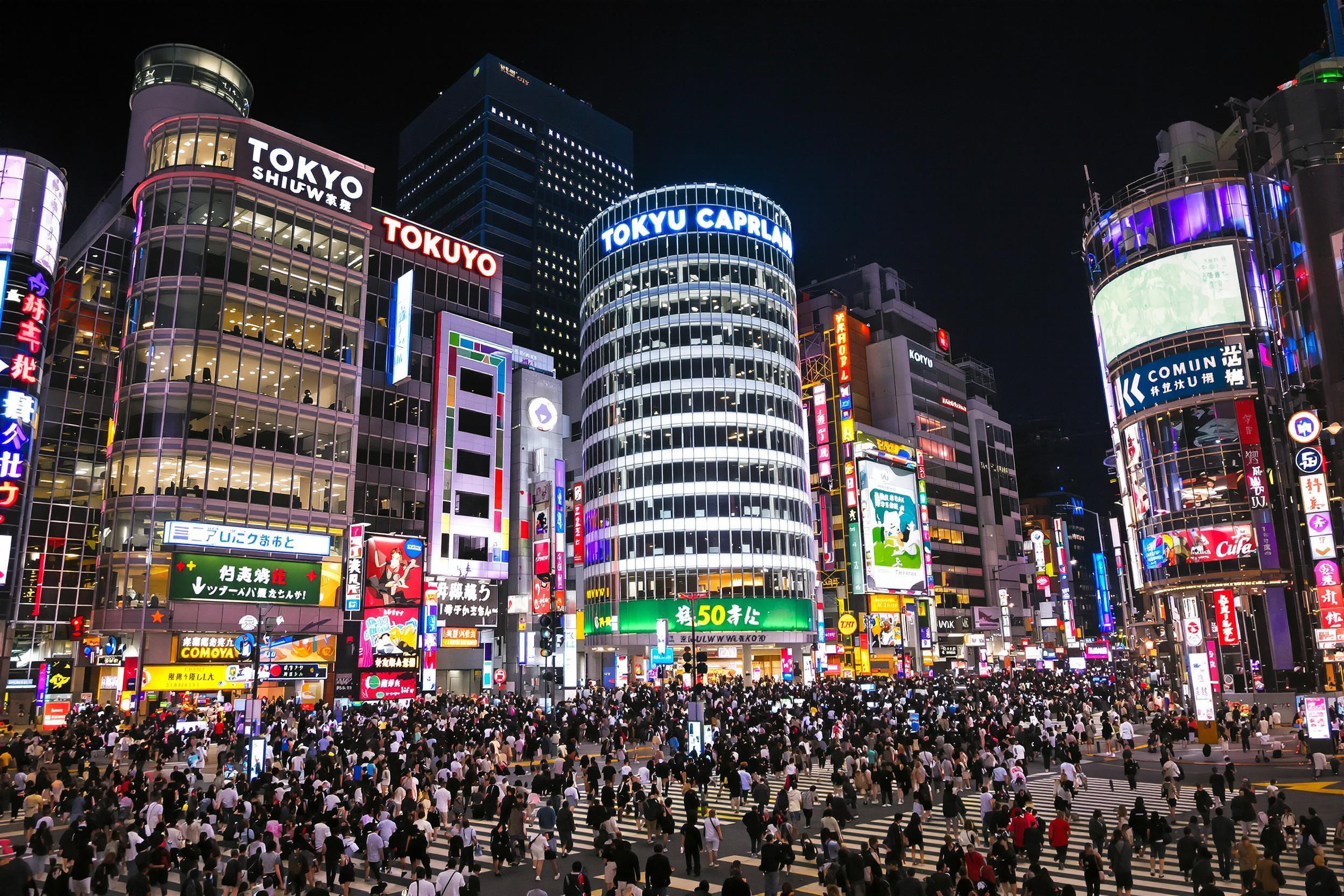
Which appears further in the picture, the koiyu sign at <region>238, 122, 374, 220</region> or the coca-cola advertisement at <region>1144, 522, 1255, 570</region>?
the koiyu sign at <region>238, 122, 374, 220</region>

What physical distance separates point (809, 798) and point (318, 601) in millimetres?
42320

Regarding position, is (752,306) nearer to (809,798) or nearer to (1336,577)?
(1336,577)

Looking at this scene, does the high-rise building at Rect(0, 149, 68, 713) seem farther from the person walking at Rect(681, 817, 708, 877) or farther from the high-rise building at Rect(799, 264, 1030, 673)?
the high-rise building at Rect(799, 264, 1030, 673)

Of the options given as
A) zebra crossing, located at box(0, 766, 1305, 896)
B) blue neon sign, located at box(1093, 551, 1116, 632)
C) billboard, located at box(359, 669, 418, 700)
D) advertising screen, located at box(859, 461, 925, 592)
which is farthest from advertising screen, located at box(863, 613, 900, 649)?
blue neon sign, located at box(1093, 551, 1116, 632)

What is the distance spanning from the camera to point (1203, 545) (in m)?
54.2

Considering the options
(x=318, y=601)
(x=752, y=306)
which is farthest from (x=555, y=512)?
(x=752, y=306)

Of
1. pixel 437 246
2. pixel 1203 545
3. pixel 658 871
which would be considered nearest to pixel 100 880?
pixel 658 871

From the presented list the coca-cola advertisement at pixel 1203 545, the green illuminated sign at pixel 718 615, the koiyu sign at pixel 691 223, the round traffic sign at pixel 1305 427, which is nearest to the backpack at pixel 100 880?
the round traffic sign at pixel 1305 427

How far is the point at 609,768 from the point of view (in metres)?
23.0

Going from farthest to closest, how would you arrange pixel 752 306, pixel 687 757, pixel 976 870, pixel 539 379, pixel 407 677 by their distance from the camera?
pixel 752 306 → pixel 539 379 → pixel 407 677 → pixel 687 757 → pixel 976 870

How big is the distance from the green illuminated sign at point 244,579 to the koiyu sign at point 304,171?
25246 mm

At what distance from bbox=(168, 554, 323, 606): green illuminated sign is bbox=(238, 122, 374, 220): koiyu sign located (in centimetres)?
2525

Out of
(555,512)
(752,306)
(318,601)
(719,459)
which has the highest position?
(752,306)

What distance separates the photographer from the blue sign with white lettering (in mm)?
54562
